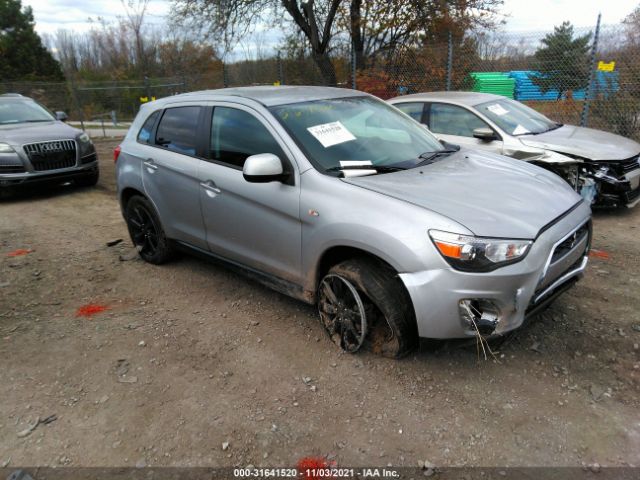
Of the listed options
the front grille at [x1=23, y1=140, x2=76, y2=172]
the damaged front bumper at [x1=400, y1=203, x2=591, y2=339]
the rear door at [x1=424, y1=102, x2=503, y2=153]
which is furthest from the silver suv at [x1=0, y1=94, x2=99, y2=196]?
the damaged front bumper at [x1=400, y1=203, x2=591, y2=339]

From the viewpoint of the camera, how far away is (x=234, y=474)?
238cm

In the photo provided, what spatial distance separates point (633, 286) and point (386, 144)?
2.47 meters

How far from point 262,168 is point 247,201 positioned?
0.49 meters

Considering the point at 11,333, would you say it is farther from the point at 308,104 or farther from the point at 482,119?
the point at 482,119

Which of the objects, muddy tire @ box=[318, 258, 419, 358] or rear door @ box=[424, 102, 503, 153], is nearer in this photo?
muddy tire @ box=[318, 258, 419, 358]

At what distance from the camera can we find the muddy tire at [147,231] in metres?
4.70

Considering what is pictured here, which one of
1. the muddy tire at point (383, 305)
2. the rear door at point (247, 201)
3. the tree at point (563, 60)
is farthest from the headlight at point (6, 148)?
the tree at point (563, 60)

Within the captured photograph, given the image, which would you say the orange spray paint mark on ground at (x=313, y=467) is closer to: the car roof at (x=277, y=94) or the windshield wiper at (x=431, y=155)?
the windshield wiper at (x=431, y=155)

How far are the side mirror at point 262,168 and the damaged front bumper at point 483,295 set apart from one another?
3.66 feet

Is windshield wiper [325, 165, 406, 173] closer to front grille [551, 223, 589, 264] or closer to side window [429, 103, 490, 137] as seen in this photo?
front grille [551, 223, 589, 264]

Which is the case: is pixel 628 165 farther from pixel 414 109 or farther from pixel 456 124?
pixel 414 109

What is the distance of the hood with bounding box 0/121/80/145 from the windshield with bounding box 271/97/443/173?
5979 millimetres

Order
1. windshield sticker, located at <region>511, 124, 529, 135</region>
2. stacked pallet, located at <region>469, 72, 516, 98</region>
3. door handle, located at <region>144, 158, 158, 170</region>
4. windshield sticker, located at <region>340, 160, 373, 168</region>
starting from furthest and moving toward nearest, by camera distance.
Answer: stacked pallet, located at <region>469, 72, 516, 98</region> → windshield sticker, located at <region>511, 124, 529, 135</region> → door handle, located at <region>144, 158, 158, 170</region> → windshield sticker, located at <region>340, 160, 373, 168</region>

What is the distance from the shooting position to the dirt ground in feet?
8.22
